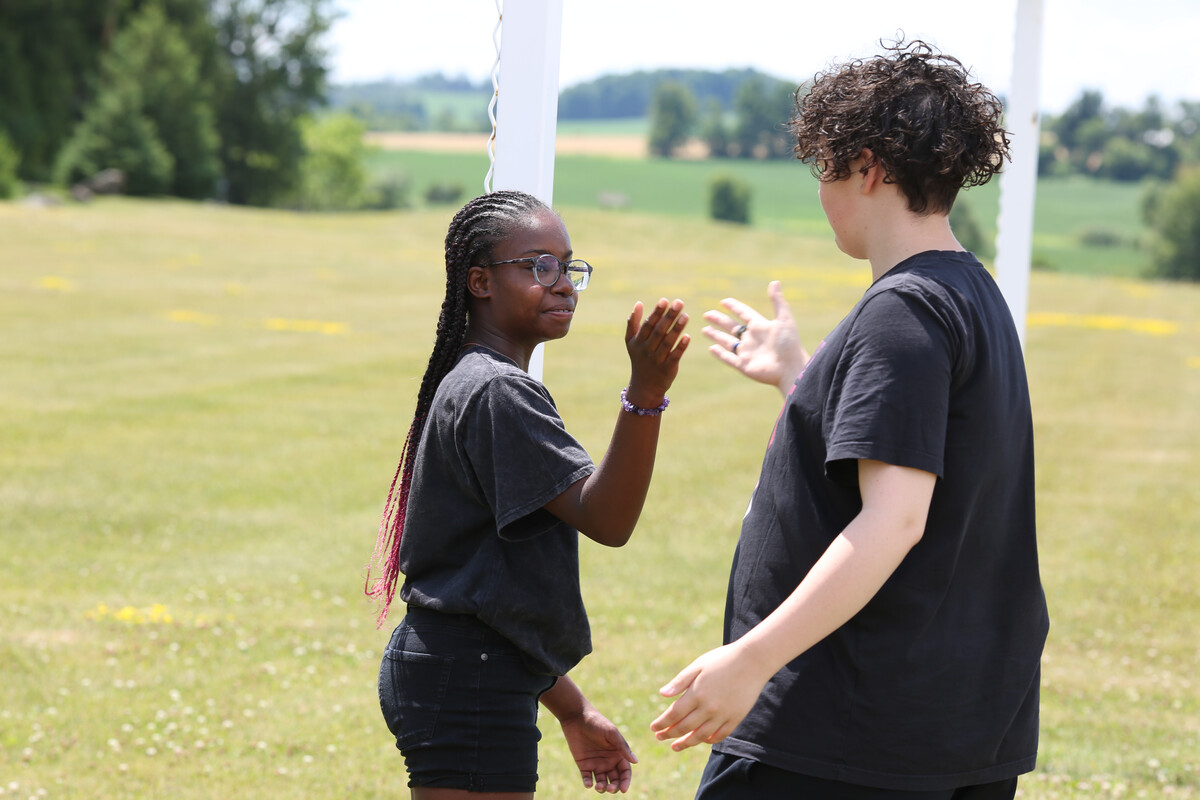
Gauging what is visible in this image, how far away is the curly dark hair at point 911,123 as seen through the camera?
1.98 m

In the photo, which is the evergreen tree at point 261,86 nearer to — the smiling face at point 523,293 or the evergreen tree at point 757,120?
the evergreen tree at point 757,120

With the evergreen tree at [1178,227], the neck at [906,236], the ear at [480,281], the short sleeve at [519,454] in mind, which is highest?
the evergreen tree at [1178,227]

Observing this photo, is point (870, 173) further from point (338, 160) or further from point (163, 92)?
point (338, 160)

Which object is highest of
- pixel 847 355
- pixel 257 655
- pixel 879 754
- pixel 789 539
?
pixel 847 355

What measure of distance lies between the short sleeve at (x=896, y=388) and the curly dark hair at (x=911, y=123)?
0.24 meters

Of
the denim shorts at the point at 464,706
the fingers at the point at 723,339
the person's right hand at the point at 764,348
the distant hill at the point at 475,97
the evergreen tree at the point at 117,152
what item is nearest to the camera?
the denim shorts at the point at 464,706

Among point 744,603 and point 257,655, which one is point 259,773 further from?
point 744,603

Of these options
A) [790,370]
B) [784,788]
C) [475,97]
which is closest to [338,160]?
[475,97]

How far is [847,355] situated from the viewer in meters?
1.94

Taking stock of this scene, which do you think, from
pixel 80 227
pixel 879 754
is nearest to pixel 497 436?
pixel 879 754

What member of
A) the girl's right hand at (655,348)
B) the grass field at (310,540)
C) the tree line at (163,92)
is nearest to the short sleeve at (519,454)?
the girl's right hand at (655,348)

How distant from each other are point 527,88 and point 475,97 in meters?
141

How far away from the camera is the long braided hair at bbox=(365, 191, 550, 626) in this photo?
2395mm

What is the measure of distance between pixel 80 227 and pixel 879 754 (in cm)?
3255
